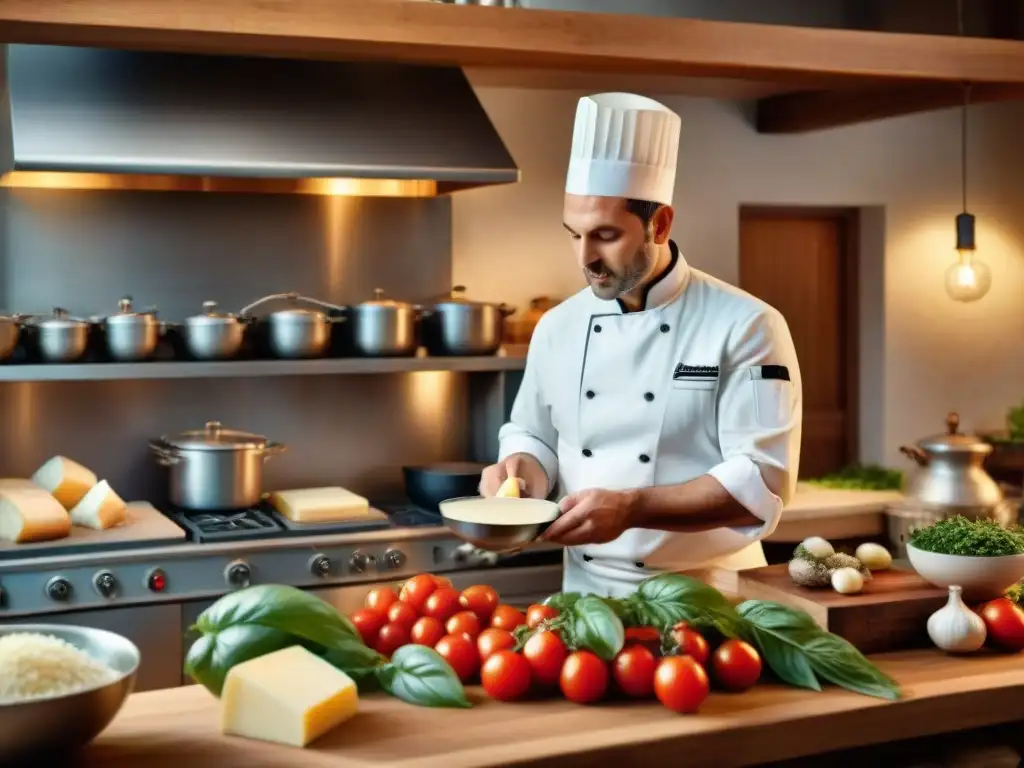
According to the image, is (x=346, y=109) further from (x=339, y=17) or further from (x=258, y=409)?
(x=258, y=409)

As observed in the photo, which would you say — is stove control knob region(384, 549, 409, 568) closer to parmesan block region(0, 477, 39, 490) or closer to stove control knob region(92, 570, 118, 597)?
stove control knob region(92, 570, 118, 597)

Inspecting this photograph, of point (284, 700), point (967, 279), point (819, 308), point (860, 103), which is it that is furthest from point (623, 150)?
point (819, 308)

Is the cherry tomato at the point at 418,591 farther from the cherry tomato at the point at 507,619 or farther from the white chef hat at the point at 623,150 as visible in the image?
the white chef hat at the point at 623,150

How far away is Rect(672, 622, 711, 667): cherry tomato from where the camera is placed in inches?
81.0

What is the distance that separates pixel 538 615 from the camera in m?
2.15

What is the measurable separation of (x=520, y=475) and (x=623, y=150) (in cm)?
73

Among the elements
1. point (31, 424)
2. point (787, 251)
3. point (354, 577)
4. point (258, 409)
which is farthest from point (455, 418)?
point (787, 251)

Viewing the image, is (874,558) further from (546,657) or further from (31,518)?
(31,518)

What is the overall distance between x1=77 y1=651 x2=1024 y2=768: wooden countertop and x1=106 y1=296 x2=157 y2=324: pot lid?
1949 mm

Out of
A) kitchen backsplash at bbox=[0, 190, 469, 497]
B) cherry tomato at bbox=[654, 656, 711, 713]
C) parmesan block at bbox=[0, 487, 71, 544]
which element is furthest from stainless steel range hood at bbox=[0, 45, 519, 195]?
cherry tomato at bbox=[654, 656, 711, 713]

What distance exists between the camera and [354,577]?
3912 millimetres

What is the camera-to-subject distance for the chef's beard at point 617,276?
2740 mm

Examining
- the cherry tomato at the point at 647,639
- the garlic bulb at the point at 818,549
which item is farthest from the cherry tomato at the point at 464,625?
the garlic bulb at the point at 818,549

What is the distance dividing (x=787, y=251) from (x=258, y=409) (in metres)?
2.51
